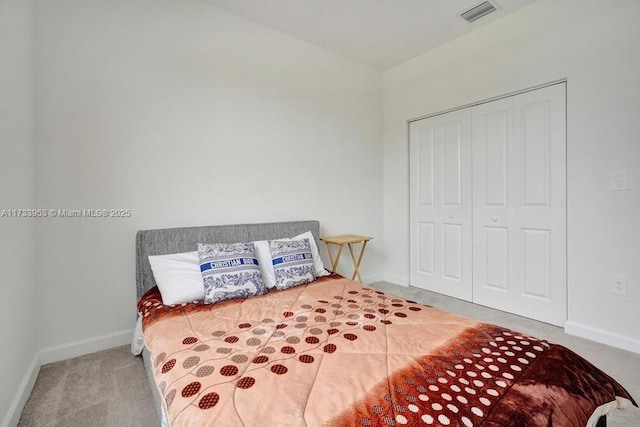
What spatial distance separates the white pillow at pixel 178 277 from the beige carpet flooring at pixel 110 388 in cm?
51

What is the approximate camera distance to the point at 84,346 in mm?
2090

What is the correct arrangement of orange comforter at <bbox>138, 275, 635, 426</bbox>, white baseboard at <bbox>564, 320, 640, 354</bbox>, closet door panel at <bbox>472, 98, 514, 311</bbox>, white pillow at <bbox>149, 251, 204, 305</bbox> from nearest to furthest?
orange comforter at <bbox>138, 275, 635, 426</bbox>
white pillow at <bbox>149, 251, 204, 305</bbox>
white baseboard at <bbox>564, 320, 640, 354</bbox>
closet door panel at <bbox>472, 98, 514, 311</bbox>

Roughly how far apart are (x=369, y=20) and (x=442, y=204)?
2071 millimetres

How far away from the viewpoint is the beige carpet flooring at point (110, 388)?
1.47 m

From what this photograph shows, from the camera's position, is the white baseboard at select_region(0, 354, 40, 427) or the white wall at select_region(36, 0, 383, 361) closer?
the white baseboard at select_region(0, 354, 40, 427)

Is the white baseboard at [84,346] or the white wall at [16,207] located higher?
the white wall at [16,207]

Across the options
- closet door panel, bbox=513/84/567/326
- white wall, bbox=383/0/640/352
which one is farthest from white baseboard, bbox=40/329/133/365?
white wall, bbox=383/0/640/352

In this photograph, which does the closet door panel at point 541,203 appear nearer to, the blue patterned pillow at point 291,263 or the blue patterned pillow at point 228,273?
the blue patterned pillow at point 291,263

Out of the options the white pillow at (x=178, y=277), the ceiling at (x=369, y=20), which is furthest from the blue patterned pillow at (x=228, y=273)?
the ceiling at (x=369, y=20)

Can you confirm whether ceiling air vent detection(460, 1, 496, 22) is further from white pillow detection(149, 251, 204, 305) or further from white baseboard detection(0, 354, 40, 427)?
white baseboard detection(0, 354, 40, 427)

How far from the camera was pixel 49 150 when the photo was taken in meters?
1.97

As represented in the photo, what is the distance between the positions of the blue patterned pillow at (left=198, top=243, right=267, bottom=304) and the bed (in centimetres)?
17

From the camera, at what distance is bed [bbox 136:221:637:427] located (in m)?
0.88

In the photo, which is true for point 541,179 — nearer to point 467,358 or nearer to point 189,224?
point 467,358
